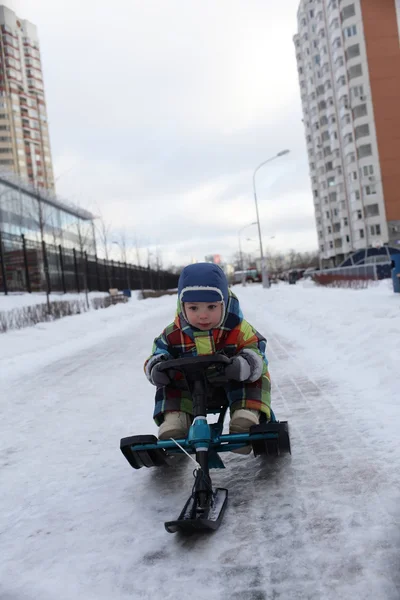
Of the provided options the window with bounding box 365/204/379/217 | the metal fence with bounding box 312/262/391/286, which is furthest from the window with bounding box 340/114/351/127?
the metal fence with bounding box 312/262/391/286

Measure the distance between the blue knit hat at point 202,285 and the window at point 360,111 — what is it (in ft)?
208

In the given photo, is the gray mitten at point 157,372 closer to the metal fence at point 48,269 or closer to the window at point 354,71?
the metal fence at point 48,269

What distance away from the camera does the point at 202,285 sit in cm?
291

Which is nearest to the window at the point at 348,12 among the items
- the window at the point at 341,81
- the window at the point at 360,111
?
the window at the point at 341,81

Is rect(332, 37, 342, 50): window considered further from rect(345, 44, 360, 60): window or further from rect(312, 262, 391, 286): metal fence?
rect(312, 262, 391, 286): metal fence

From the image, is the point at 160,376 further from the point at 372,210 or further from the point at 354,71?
the point at 354,71

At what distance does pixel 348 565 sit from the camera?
6.09ft

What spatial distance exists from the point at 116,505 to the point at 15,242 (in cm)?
1839

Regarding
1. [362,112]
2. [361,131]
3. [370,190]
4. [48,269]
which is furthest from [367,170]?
[48,269]

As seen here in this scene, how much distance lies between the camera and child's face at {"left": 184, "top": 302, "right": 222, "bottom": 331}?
115 inches

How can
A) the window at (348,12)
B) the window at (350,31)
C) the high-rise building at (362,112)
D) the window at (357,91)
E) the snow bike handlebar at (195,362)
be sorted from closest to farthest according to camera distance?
1. the snow bike handlebar at (195,362)
2. the high-rise building at (362,112)
3. the window at (348,12)
4. the window at (357,91)
5. the window at (350,31)

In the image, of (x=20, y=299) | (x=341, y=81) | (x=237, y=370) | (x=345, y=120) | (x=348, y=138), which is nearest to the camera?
(x=237, y=370)

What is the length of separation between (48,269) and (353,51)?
52.9 metres

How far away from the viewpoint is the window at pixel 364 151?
5919 cm
